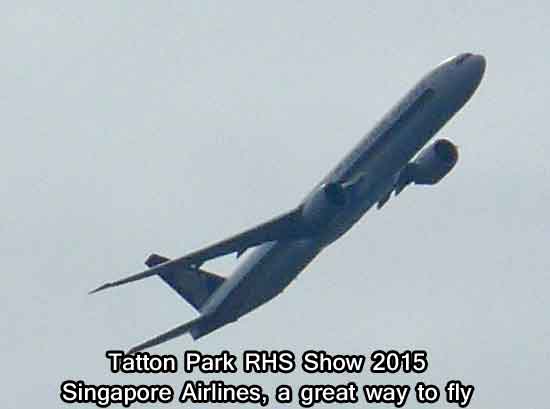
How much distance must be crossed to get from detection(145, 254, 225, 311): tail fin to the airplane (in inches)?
79.6

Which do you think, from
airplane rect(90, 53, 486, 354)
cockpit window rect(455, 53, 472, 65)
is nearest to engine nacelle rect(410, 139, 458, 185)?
airplane rect(90, 53, 486, 354)

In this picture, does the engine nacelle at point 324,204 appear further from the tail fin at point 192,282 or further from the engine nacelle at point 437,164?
the tail fin at point 192,282

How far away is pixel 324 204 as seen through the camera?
120750 millimetres

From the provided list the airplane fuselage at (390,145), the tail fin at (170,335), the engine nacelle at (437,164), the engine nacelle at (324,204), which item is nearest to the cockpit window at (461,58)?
the airplane fuselage at (390,145)

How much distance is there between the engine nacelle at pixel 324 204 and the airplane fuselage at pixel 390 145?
448 millimetres

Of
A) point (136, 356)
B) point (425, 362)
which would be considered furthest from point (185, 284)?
point (425, 362)

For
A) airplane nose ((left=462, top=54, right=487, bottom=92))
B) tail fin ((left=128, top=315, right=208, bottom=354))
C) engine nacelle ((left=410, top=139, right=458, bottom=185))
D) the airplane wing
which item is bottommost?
tail fin ((left=128, top=315, right=208, bottom=354))

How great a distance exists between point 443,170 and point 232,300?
12999mm

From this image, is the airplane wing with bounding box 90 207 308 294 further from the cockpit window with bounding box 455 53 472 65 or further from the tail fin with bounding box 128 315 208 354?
the cockpit window with bounding box 455 53 472 65

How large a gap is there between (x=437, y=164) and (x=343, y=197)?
7.18 metres

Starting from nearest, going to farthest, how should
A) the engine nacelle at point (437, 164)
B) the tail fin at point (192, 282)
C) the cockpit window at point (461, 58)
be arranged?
the cockpit window at point (461, 58) → the engine nacelle at point (437, 164) → the tail fin at point (192, 282)

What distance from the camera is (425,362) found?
4323 inches

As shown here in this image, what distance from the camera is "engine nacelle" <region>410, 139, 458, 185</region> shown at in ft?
411

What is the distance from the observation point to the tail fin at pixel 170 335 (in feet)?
402
